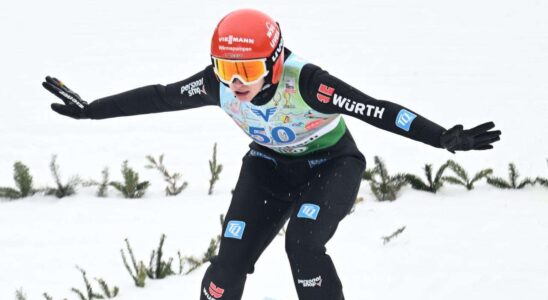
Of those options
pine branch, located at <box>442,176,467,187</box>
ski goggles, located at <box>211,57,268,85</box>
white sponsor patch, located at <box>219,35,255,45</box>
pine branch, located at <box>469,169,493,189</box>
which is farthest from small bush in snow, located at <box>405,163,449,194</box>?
white sponsor patch, located at <box>219,35,255,45</box>

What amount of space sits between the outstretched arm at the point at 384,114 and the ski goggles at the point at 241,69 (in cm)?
31

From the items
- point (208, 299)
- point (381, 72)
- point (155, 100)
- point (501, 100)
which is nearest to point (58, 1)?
point (381, 72)

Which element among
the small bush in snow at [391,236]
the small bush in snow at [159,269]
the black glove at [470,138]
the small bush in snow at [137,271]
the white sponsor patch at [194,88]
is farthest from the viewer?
the small bush in snow at [391,236]

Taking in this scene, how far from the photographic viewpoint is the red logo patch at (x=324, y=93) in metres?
4.41

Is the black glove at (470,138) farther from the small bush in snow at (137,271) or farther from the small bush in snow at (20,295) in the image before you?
the small bush in snow at (20,295)

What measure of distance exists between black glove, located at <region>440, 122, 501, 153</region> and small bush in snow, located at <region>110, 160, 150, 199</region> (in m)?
3.74

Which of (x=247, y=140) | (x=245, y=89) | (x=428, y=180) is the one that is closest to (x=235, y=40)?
(x=245, y=89)

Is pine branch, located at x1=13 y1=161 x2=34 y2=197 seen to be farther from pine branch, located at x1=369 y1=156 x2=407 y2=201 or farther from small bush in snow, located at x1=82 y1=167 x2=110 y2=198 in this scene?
pine branch, located at x1=369 y1=156 x2=407 y2=201

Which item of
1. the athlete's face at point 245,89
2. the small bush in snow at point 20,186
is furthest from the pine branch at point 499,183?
the small bush in snow at point 20,186

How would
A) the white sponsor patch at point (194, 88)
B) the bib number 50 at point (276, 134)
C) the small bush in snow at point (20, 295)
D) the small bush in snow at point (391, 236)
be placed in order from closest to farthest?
the bib number 50 at point (276, 134) → the white sponsor patch at point (194, 88) → the small bush in snow at point (20, 295) → the small bush in snow at point (391, 236)

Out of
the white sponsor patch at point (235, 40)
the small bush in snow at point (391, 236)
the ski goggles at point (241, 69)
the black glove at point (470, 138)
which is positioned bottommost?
the small bush in snow at point (391, 236)

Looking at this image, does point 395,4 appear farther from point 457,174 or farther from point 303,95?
point 303,95

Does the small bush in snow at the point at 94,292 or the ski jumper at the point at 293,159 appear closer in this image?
the ski jumper at the point at 293,159

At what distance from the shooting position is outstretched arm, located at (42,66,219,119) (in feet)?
15.9
